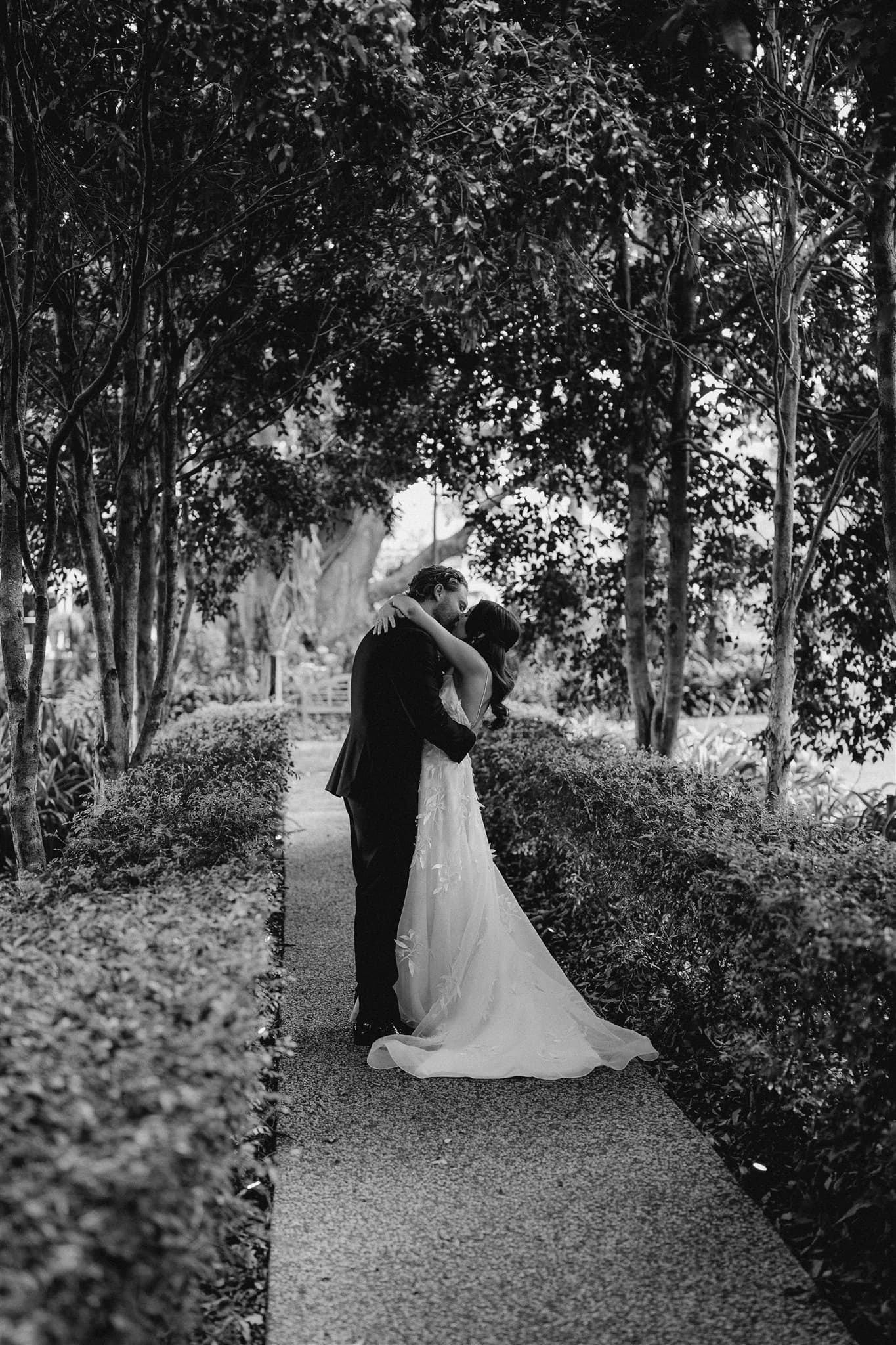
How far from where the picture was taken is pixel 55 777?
9.56 meters

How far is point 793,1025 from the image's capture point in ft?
10.6

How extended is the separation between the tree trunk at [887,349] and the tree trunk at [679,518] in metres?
3.19

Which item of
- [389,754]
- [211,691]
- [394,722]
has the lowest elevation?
[211,691]

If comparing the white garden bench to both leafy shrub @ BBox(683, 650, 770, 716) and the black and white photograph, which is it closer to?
leafy shrub @ BBox(683, 650, 770, 716)

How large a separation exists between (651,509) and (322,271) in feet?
11.4

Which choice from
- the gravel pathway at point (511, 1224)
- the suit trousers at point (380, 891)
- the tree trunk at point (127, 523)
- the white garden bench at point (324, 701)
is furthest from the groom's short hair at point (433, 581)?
the white garden bench at point (324, 701)

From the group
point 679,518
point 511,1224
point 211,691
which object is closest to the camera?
point 511,1224

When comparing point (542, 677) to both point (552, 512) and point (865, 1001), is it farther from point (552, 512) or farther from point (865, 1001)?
point (865, 1001)

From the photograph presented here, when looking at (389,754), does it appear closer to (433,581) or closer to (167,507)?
(433,581)

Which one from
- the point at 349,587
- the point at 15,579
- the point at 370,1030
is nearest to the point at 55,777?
the point at 15,579

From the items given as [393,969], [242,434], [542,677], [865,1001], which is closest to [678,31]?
[865,1001]

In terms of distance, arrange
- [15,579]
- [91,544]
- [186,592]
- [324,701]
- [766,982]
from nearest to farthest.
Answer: [766,982] < [15,579] < [91,544] < [186,592] < [324,701]

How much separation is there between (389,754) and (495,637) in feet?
2.56

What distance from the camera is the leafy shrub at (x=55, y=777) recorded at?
796cm
